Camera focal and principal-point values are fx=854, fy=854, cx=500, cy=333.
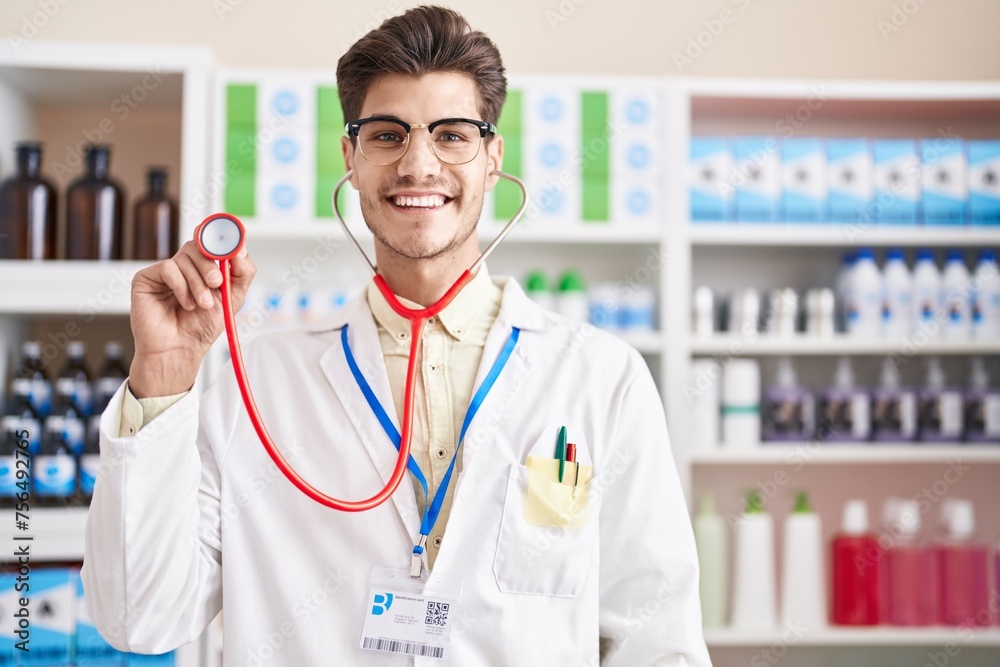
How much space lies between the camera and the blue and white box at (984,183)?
2.28 meters

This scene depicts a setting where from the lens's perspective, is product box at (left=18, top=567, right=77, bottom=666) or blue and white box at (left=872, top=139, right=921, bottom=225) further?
blue and white box at (left=872, top=139, right=921, bottom=225)

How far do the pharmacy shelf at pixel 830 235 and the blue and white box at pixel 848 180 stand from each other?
1.9 inches

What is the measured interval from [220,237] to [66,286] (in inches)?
51.5

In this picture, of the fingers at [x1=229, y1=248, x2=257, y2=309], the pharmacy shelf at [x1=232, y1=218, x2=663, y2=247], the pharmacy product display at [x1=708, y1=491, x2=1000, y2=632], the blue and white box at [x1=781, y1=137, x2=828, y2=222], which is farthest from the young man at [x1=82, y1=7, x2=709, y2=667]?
the blue and white box at [x1=781, y1=137, x2=828, y2=222]

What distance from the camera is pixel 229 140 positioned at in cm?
212

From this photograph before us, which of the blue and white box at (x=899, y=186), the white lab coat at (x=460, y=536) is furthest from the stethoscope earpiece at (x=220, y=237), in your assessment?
the blue and white box at (x=899, y=186)

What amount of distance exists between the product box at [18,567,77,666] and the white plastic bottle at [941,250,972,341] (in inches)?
89.3

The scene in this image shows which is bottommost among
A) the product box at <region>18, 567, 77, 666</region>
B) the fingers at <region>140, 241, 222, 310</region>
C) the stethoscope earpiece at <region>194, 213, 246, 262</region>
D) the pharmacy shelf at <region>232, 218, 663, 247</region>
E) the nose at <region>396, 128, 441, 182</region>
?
the product box at <region>18, 567, 77, 666</region>

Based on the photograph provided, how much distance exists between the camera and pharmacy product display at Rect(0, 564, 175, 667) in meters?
1.96

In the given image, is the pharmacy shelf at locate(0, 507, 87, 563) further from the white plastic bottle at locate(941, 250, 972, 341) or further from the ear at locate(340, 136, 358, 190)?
the white plastic bottle at locate(941, 250, 972, 341)

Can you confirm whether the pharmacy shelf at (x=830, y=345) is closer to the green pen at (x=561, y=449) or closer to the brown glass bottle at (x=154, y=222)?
the green pen at (x=561, y=449)

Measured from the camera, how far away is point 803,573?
219 centimetres

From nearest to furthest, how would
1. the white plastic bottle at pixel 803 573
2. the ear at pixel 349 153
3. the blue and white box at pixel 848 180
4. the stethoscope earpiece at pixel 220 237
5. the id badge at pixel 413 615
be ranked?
the stethoscope earpiece at pixel 220 237, the id badge at pixel 413 615, the ear at pixel 349 153, the white plastic bottle at pixel 803 573, the blue and white box at pixel 848 180

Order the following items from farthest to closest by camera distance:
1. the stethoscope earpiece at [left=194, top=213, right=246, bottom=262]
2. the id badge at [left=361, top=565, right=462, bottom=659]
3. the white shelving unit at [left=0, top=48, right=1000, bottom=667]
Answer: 1. the white shelving unit at [left=0, top=48, right=1000, bottom=667]
2. the id badge at [left=361, top=565, right=462, bottom=659]
3. the stethoscope earpiece at [left=194, top=213, right=246, bottom=262]
